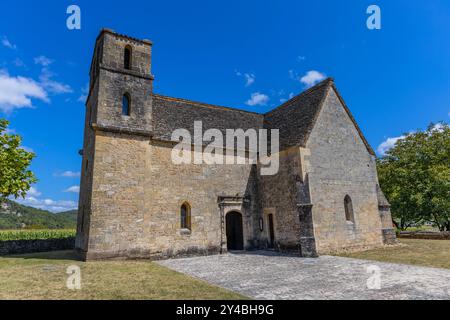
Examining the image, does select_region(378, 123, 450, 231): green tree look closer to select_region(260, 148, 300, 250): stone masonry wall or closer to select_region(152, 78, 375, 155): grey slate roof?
select_region(152, 78, 375, 155): grey slate roof

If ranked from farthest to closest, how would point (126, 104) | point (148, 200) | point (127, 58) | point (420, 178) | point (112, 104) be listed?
point (420, 178) < point (127, 58) < point (126, 104) < point (112, 104) < point (148, 200)

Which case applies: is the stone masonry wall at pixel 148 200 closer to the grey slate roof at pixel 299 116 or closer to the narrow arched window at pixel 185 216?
the narrow arched window at pixel 185 216

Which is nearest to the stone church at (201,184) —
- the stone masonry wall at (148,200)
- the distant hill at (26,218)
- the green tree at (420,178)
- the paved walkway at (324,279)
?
the stone masonry wall at (148,200)

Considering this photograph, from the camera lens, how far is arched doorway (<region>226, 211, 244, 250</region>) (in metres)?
17.0

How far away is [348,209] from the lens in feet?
52.3

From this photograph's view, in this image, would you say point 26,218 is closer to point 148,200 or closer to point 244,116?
point 148,200

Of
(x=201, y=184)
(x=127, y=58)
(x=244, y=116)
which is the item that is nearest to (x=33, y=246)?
(x=201, y=184)

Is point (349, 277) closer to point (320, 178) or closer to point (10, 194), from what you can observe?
point (320, 178)

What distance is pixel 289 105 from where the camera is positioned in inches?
773

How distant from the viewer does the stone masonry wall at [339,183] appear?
14.6 meters

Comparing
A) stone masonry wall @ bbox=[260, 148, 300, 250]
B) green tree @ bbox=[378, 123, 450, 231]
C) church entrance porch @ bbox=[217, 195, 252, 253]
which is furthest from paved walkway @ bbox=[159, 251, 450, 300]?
green tree @ bbox=[378, 123, 450, 231]

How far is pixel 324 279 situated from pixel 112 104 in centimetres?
1270

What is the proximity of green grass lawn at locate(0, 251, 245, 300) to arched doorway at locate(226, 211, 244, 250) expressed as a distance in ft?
23.0

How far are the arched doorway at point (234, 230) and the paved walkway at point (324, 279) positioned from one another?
5028mm
